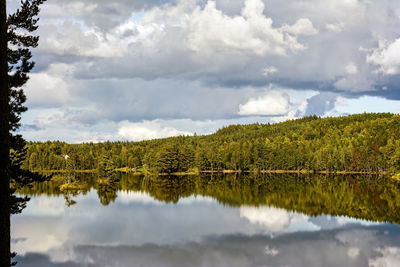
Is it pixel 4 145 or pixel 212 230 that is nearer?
pixel 4 145

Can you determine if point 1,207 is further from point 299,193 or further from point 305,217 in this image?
point 299,193

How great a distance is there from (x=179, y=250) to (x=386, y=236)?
2540 cm

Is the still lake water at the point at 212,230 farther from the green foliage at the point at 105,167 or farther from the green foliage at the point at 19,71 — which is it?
the green foliage at the point at 105,167

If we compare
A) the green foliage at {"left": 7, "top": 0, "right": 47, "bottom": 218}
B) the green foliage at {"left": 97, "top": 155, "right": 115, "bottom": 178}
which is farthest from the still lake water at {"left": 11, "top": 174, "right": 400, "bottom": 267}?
the green foliage at {"left": 97, "top": 155, "right": 115, "bottom": 178}

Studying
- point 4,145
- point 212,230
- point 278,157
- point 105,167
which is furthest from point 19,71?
point 278,157

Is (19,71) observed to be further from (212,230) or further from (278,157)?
(278,157)

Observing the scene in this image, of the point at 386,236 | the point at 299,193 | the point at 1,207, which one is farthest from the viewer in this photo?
the point at 299,193

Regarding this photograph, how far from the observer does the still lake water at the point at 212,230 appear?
115 feet

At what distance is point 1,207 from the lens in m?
14.6

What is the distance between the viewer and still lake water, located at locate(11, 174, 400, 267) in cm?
Answer: 3506

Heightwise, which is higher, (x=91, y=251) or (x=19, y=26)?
(x=19, y=26)

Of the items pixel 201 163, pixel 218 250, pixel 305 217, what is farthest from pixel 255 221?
pixel 201 163

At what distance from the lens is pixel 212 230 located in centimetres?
4719

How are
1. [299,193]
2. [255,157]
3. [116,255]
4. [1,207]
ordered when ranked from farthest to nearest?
[255,157], [299,193], [116,255], [1,207]
